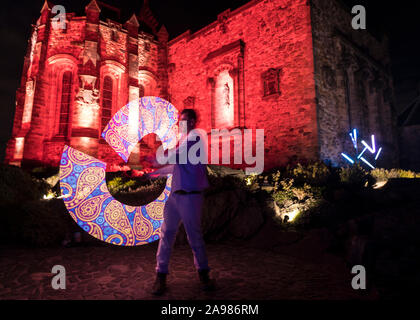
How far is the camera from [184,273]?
3617 mm

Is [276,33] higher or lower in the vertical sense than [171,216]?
higher

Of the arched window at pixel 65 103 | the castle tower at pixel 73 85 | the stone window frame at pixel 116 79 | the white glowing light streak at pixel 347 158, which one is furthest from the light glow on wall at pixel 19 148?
the white glowing light streak at pixel 347 158

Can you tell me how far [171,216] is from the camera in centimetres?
296

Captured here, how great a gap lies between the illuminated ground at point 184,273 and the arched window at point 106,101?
35.4 ft

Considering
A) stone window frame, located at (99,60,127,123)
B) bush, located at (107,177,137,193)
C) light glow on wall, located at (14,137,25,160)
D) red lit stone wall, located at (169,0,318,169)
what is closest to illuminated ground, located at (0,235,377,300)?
bush, located at (107,177,137,193)

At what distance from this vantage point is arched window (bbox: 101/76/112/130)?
14617 millimetres

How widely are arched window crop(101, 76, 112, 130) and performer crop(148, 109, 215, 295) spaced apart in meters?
13.2

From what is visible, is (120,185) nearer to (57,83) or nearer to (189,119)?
(189,119)

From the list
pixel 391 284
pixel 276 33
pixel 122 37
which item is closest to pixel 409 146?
pixel 276 33

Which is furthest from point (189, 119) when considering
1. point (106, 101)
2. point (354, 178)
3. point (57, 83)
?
point (57, 83)

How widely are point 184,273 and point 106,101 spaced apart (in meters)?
13.7

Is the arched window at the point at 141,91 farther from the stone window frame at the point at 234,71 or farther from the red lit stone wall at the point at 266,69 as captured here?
the stone window frame at the point at 234,71
